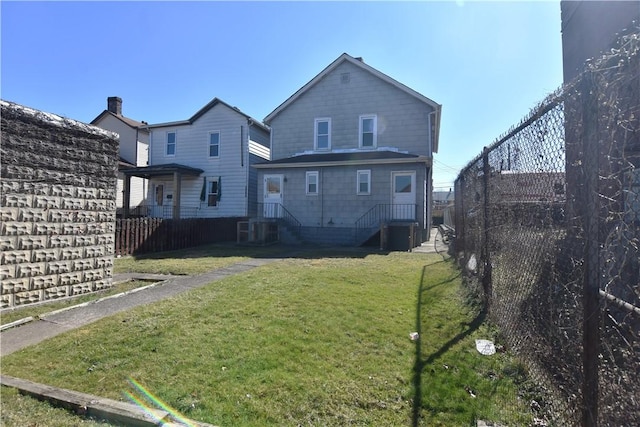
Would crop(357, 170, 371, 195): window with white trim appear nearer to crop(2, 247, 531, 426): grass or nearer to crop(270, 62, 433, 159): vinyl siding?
crop(270, 62, 433, 159): vinyl siding

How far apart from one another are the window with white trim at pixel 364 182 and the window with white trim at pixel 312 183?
6.94 feet

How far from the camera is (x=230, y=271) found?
8.63 metres

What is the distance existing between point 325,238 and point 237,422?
14.1 metres

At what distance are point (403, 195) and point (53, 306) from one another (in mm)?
13203

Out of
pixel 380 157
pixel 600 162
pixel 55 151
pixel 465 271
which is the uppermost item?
pixel 380 157

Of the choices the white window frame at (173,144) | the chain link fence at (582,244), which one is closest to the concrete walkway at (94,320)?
the chain link fence at (582,244)

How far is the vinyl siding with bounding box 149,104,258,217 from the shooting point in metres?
20.6

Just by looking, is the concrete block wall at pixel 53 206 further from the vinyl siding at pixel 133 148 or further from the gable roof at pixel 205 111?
the vinyl siding at pixel 133 148

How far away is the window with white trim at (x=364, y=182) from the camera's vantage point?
1608cm

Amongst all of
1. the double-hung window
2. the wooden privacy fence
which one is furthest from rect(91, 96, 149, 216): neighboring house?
the wooden privacy fence

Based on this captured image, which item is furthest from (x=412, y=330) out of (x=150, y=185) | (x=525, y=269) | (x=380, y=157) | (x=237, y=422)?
(x=150, y=185)

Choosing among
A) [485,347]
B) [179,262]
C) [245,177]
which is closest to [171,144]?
[245,177]

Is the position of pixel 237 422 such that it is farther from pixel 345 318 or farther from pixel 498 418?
pixel 345 318

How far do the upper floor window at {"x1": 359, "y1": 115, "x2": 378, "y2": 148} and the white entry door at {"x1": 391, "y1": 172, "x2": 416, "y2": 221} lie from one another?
2.66 m
